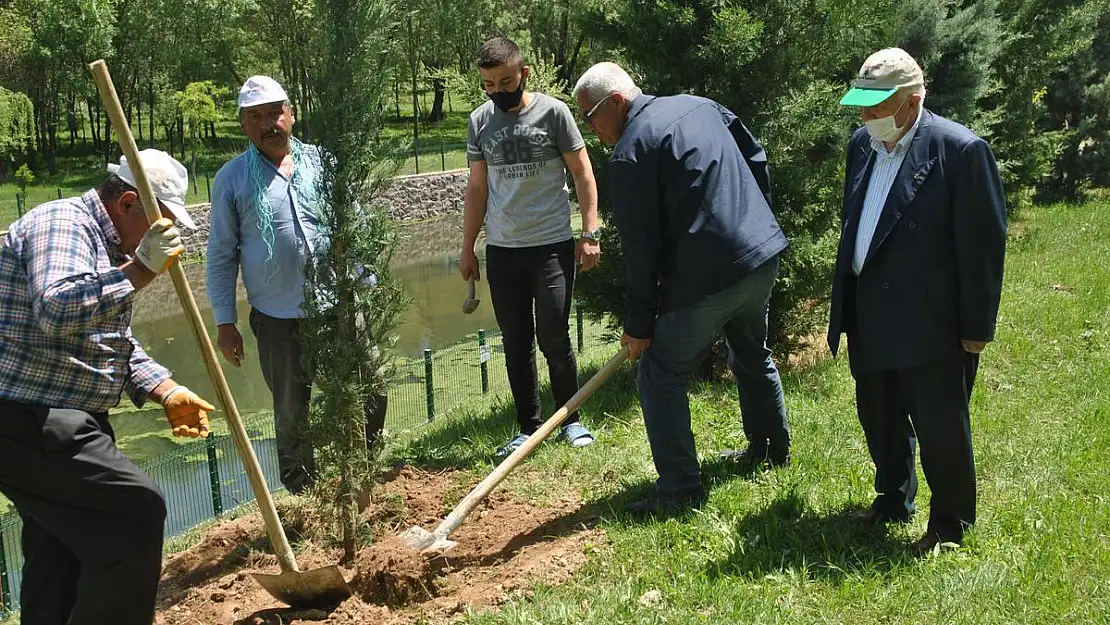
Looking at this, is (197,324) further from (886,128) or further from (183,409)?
(886,128)

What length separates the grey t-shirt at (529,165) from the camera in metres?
5.44

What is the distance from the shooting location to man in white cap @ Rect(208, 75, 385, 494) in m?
4.68

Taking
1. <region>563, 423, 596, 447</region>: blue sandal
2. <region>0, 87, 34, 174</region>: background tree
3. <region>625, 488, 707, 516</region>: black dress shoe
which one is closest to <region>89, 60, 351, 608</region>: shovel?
<region>625, 488, 707, 516</region>: black dress shoe

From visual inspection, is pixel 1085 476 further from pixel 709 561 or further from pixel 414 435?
pixel 414 435

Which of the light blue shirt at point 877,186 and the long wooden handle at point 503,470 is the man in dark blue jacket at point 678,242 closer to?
the long wooden handle at point 503,470

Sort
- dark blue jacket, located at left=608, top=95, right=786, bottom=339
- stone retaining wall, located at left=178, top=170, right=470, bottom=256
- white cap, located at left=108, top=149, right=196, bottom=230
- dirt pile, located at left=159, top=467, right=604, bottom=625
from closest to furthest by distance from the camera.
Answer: white cap, located at left=108, top=149, right=196, bottom=230
dirt pile, located at left=159, top=467, right=604, bottom=625
dark blue jacket, located at left=608, top=95, right=786, bottom=339
stone retaining wall, located at left=178, top=170, right=470, bottom=256

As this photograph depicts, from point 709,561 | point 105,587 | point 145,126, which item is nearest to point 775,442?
point 709,561

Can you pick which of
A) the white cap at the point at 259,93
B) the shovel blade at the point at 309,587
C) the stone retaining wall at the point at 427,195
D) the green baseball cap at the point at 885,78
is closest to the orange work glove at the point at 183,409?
the shovel blade at the point at 309,587

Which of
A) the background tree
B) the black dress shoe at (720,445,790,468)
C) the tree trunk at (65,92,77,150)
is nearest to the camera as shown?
the black dress shoe at (720,445,790,468)

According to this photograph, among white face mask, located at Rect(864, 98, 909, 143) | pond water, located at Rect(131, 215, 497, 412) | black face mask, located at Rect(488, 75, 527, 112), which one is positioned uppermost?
black face mask, located at Rect(488, 75, 527, 112)

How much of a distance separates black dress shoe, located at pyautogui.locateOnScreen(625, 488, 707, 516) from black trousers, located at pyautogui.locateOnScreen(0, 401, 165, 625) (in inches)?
85.1

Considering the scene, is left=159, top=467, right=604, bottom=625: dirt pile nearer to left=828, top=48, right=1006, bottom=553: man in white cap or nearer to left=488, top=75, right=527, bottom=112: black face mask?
left=828, top=48, right=1006, bottom=553: man in white cap

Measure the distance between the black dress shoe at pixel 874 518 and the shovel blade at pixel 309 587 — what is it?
89.2 inches

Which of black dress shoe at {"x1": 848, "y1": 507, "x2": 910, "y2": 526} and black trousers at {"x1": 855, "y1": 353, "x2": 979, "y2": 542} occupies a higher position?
black trousers at {"x1": 855, "y1": 353, "x2": 979, "y2": 542}
